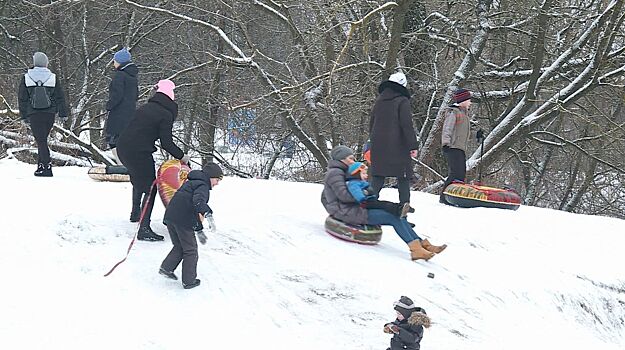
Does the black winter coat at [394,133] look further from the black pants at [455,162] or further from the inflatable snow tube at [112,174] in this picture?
the inflatable snow tube at [112,174]

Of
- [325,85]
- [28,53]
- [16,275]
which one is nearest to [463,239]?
[16,275]

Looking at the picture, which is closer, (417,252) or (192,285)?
(192,285)

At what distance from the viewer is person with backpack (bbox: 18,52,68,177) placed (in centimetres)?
992

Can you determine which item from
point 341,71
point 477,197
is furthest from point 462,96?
point 341,71

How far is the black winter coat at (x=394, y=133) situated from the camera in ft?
28.5

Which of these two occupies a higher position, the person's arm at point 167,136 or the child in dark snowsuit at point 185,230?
the person's arm at point 167,136

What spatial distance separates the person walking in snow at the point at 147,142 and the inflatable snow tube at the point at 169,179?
8 centimetres

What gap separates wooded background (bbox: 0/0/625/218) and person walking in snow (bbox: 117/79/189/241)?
7.69 meters

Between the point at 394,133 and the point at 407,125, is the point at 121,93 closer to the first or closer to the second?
the point at 394,133

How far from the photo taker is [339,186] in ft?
26.4

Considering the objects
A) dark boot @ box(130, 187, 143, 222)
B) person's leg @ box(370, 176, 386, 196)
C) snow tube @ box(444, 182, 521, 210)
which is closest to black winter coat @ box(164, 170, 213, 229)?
dark boot @ box(130, 187, 143, 222)

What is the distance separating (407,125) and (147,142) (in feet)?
10.7

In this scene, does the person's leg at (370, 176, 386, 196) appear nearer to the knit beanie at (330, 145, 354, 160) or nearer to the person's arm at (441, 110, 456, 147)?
the knit beanie at (330, 145, 354, 160)

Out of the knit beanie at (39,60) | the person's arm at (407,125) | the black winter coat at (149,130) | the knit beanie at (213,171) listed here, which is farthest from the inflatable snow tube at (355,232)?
the knit beanie at (39,60)
